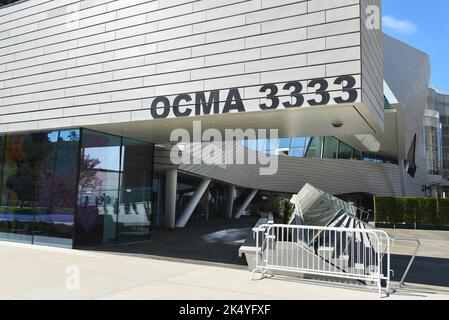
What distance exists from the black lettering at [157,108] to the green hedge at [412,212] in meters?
19.9

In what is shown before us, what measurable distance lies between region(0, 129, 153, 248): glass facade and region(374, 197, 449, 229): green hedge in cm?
1736

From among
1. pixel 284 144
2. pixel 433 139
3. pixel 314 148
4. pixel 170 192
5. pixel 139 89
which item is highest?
pixel 433 139

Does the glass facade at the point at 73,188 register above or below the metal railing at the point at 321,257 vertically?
above

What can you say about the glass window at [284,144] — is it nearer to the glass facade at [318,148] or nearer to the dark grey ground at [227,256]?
the glass facade at [318,148]

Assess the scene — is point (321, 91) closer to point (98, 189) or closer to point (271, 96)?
point (271, 96)

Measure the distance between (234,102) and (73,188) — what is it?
5601 mm

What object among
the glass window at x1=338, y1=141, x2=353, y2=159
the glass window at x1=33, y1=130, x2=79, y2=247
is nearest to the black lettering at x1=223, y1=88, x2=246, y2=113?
the glass window at x1=33, y1=130, x2=79, y2=247

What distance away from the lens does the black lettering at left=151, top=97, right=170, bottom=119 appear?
9508 mm

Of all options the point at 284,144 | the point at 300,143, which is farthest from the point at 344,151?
the point at 284,144

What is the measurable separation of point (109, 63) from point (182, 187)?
13.8 metres

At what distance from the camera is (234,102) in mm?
8695

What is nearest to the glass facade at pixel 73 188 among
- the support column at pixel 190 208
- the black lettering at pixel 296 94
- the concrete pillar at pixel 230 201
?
the black lettering at pixel 296 94

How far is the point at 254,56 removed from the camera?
862cm

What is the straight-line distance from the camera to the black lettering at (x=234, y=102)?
8.63m
